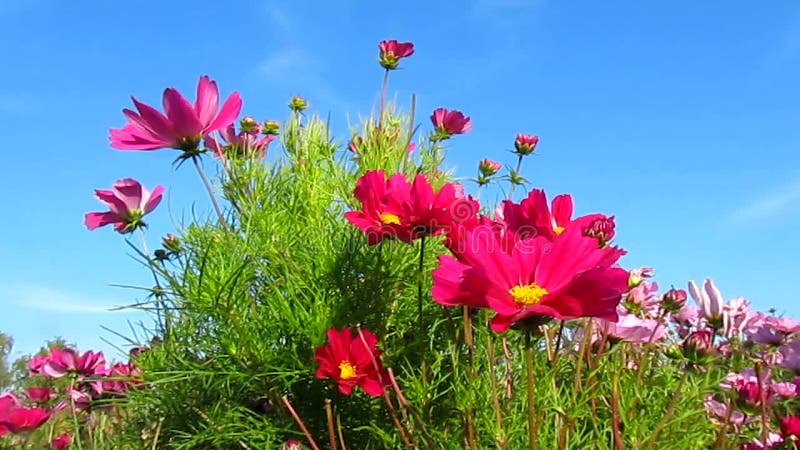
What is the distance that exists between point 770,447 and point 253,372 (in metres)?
1.06

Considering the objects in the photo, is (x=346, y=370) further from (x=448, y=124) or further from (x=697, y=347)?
(x=448, y=124)

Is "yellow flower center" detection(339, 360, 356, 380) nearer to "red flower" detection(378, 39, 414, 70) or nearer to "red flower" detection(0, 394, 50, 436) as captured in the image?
"red flower" detection(378, 39, 414, 70)

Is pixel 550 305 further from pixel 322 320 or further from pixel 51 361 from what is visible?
pixel 51 361

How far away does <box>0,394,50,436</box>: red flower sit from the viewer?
86.7 inches

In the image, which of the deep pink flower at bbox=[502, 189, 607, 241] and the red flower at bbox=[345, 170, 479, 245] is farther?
the red flower at bbox=[345, 170, 479, 245]

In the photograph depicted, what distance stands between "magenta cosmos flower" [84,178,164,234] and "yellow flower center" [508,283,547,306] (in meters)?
1.09

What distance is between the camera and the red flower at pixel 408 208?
4.52ft

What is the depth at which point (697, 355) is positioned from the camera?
4.81ft

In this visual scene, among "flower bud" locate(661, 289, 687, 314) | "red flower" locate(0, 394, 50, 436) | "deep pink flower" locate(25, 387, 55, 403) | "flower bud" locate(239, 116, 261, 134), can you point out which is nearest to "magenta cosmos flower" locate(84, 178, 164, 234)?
"flower bud" locate(239, 116, 261, 134)

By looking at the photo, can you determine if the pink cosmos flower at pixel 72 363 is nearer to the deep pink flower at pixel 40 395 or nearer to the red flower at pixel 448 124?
the deep pink flower at pixel 40 395

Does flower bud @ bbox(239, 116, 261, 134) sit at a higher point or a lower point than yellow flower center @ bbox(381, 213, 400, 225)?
higher

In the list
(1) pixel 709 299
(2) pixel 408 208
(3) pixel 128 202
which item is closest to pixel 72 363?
(3) pixel 128 202

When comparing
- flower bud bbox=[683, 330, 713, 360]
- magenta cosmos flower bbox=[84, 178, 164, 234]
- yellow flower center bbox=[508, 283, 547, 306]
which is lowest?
yellow flower center bbox=[508, 283, 547, 306]

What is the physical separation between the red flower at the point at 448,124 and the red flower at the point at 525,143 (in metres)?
0.19
